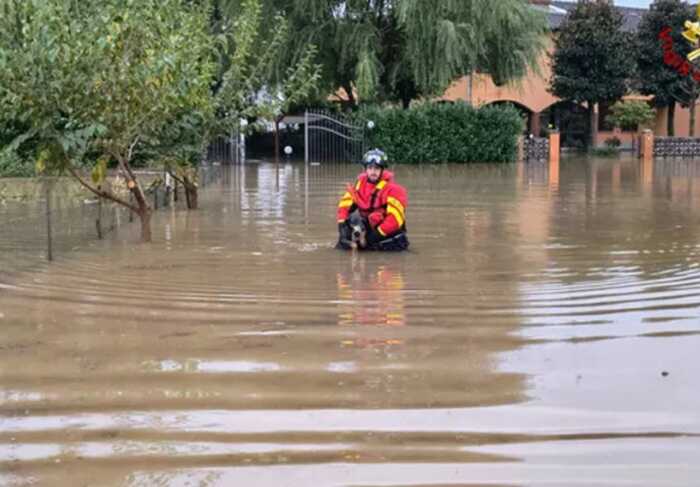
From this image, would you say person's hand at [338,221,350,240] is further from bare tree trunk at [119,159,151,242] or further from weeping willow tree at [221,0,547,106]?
weeping willow tree at [221,0,547,106]

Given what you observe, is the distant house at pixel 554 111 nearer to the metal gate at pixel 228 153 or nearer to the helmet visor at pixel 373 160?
the metal gate at pixel 228 153

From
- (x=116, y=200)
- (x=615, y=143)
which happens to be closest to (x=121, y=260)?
(x=116, y=200)

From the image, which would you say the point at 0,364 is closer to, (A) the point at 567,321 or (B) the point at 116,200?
(A) the point at 567,321

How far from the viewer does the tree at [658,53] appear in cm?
4534

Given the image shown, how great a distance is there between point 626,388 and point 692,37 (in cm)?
267

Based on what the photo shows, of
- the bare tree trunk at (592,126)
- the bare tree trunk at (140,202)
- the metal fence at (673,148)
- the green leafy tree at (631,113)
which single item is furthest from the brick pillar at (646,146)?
the bare tree trunk at (140,202)

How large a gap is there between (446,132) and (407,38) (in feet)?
13.0

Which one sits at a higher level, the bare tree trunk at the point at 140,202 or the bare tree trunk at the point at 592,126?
the bare tree trunk at the point at 592,126

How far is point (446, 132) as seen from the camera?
33.8 meters

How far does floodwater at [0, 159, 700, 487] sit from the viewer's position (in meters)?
4.18

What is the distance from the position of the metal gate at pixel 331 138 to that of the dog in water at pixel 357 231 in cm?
2293

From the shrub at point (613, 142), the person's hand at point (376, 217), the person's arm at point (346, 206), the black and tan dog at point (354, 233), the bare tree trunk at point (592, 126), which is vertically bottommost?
the black and tan dog at point (354, 233)

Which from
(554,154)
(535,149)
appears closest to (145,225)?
(554,154)

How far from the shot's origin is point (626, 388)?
204 inches
